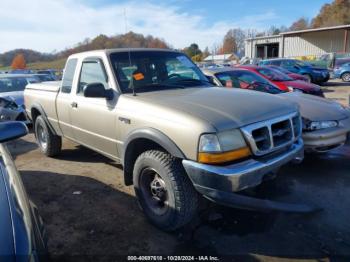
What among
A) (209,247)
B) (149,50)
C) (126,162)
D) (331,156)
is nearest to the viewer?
(209,247)

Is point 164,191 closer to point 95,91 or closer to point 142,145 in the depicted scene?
point 142,145

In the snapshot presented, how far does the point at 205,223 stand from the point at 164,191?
0.64m

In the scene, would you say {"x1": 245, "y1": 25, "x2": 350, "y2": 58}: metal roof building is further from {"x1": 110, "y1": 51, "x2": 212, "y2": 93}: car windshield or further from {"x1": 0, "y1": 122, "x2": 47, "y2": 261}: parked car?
{"x1": 0, "y1": 122, "x2": 47, "y2": 261}: parked car

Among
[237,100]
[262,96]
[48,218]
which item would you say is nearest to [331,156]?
[262,96]

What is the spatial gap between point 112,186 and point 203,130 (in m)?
2.32

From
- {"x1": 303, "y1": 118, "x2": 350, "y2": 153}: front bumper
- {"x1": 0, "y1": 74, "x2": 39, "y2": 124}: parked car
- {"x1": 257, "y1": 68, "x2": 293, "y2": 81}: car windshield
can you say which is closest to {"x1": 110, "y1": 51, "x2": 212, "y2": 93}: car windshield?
{"x1": 303, "y1": 118, "x2": 350, "y2": 153}: front bumper

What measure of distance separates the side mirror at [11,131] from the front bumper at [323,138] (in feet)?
12.8

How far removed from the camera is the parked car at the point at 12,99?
8609 millimetres

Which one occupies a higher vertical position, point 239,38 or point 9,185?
point 239,38

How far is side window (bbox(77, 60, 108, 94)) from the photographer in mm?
4176

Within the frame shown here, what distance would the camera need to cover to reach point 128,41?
5316 mm

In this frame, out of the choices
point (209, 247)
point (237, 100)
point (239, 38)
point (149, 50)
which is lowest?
point (209, 247)

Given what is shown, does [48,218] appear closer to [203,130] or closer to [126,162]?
[126,162]

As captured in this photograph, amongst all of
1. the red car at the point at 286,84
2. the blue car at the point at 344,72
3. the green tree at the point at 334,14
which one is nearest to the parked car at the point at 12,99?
the red car at the point at 286,84
